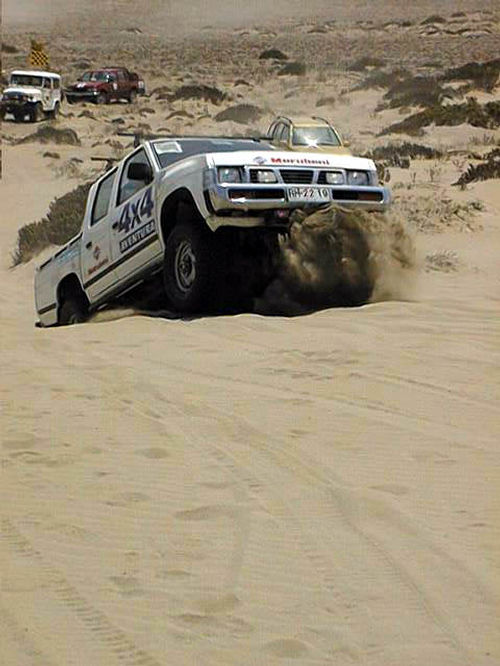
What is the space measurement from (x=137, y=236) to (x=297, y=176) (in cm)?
160

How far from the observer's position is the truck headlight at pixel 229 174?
9.91 metres

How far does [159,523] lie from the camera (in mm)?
4953

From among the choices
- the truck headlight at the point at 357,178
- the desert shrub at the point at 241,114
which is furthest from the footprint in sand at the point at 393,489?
the desert shrub at the point at 241,114

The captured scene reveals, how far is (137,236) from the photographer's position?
10.9 metres

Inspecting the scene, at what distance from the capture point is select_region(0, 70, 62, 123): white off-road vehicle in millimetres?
41844

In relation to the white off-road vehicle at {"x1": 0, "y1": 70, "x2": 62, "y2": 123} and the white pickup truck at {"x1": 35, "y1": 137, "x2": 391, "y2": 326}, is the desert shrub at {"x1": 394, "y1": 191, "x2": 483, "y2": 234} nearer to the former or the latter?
the white pickup truck at {"x1": 35, "y1": 137, "x2": 391, "y2": 326}

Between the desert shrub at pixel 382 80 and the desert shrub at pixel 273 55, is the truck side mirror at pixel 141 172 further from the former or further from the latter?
the desert shrub at pixel 273 55

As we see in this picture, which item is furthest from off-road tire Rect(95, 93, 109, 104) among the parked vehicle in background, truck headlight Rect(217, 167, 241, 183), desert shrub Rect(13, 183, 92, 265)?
truck headlight Rect(217, 167, 241, 183)

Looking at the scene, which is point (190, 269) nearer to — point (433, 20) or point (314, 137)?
point (314, 137)

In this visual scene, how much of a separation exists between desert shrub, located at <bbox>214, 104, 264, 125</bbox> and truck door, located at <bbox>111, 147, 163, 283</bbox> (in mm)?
31146

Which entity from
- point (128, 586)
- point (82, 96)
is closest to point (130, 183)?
point (128, 586)

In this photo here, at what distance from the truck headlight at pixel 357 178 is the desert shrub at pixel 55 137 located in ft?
84.2

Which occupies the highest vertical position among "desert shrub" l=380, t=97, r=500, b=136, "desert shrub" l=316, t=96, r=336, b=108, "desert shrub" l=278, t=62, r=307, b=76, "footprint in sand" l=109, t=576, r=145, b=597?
"desert shrub" l=278, t=62, r=307, b=76

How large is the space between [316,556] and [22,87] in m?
39.7
